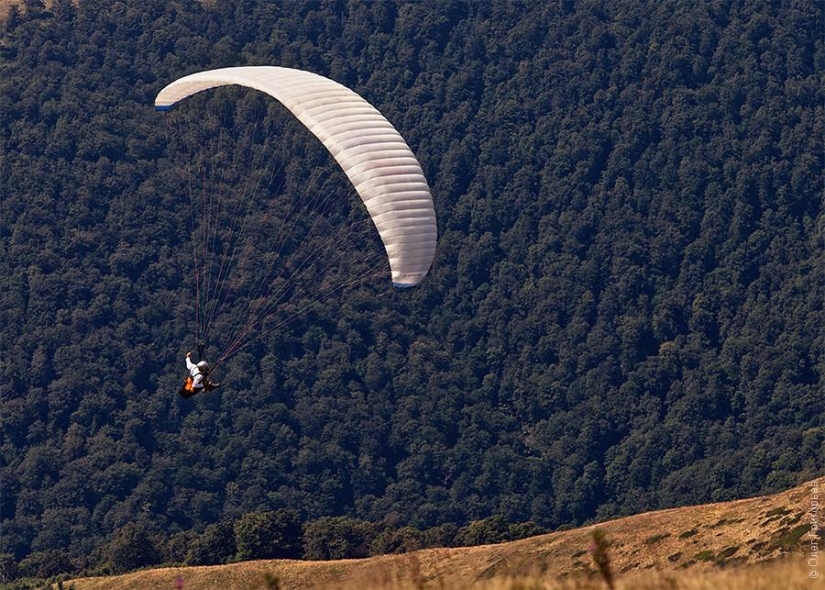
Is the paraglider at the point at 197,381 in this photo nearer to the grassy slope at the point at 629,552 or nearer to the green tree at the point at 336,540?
the grassy slope at the point at 629,552

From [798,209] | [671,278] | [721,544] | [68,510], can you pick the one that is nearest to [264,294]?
[68,510]

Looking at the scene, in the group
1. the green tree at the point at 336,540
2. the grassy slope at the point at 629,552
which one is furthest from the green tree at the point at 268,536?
the grassy slope at the point at 629,552

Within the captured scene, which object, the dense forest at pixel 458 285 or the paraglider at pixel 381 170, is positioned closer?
the paraglider at pixel 381 170

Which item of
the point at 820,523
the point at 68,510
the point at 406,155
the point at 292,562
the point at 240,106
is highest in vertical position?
the point at 240,106

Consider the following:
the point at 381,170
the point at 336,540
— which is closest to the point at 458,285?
the point at 336,540

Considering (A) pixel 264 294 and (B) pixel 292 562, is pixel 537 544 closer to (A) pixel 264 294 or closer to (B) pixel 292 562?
(B) pixel 292 562

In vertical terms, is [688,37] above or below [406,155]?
above
